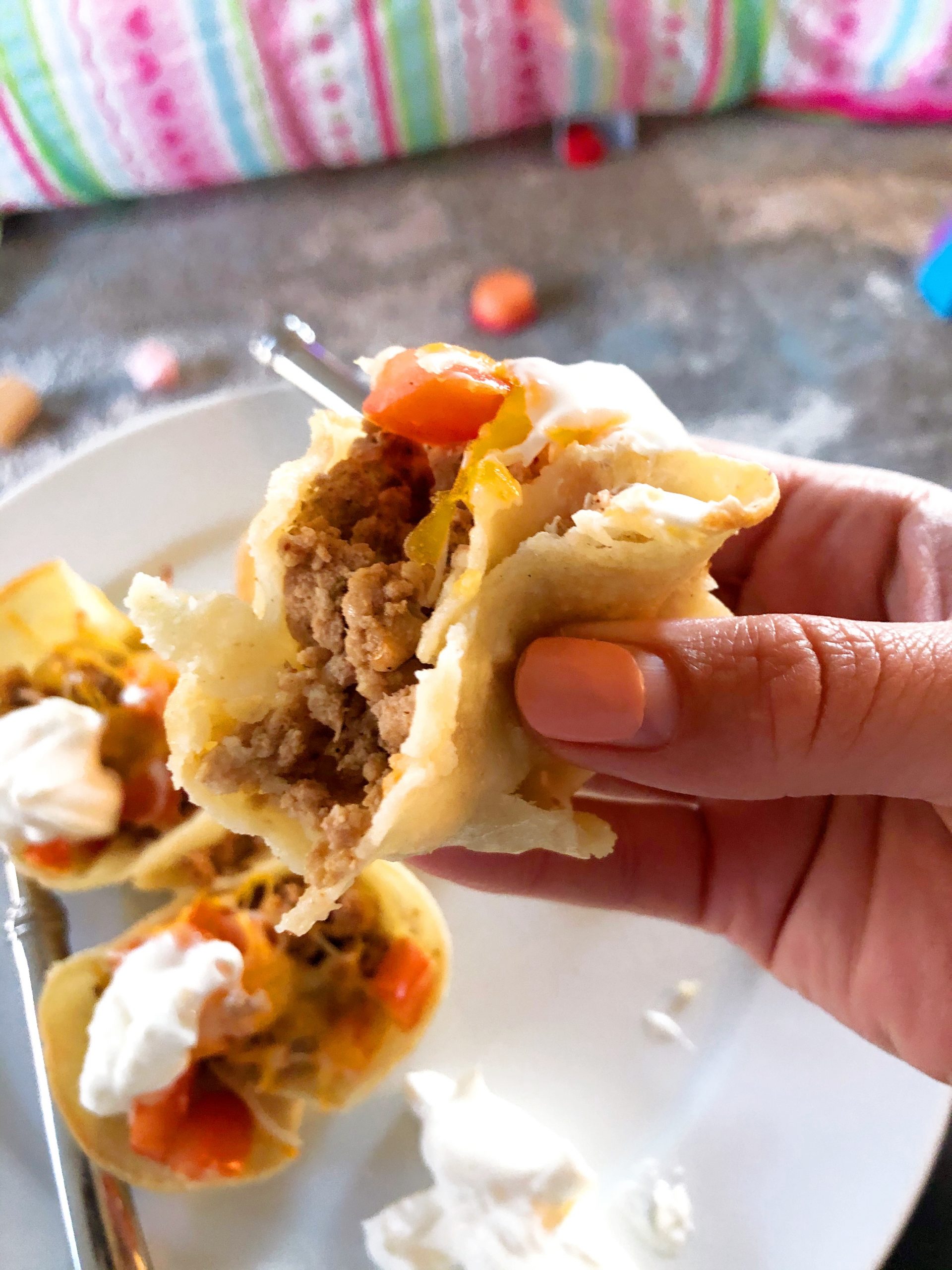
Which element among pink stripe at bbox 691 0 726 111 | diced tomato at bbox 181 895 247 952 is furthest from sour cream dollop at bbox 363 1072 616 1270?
pink stripe at bbox 691 0 726 111

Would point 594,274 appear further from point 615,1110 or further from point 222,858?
point 615,1110

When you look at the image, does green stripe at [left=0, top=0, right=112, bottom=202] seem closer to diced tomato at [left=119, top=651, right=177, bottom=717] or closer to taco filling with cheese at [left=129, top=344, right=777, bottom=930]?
diced tomato at [left=119, top=651, right=177, bottom=717]

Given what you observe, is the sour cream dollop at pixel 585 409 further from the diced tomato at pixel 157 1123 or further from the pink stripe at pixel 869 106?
the pink stripe at pixel 869 106

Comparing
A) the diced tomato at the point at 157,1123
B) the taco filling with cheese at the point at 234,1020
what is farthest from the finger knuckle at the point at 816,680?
the diced tomato at the point at 157,1123

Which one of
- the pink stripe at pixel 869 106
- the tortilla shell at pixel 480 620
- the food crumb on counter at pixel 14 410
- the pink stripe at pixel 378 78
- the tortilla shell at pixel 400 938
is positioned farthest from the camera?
the pink stripe at pixel 869 106

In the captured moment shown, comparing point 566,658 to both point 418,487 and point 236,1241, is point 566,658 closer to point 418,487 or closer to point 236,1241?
point 418,487

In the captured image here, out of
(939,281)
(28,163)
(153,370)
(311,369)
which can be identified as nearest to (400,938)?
(311,369)

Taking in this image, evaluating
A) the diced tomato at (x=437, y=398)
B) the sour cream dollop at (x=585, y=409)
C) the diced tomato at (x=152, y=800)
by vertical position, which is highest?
the diced tomato at (x=437, y=398)
